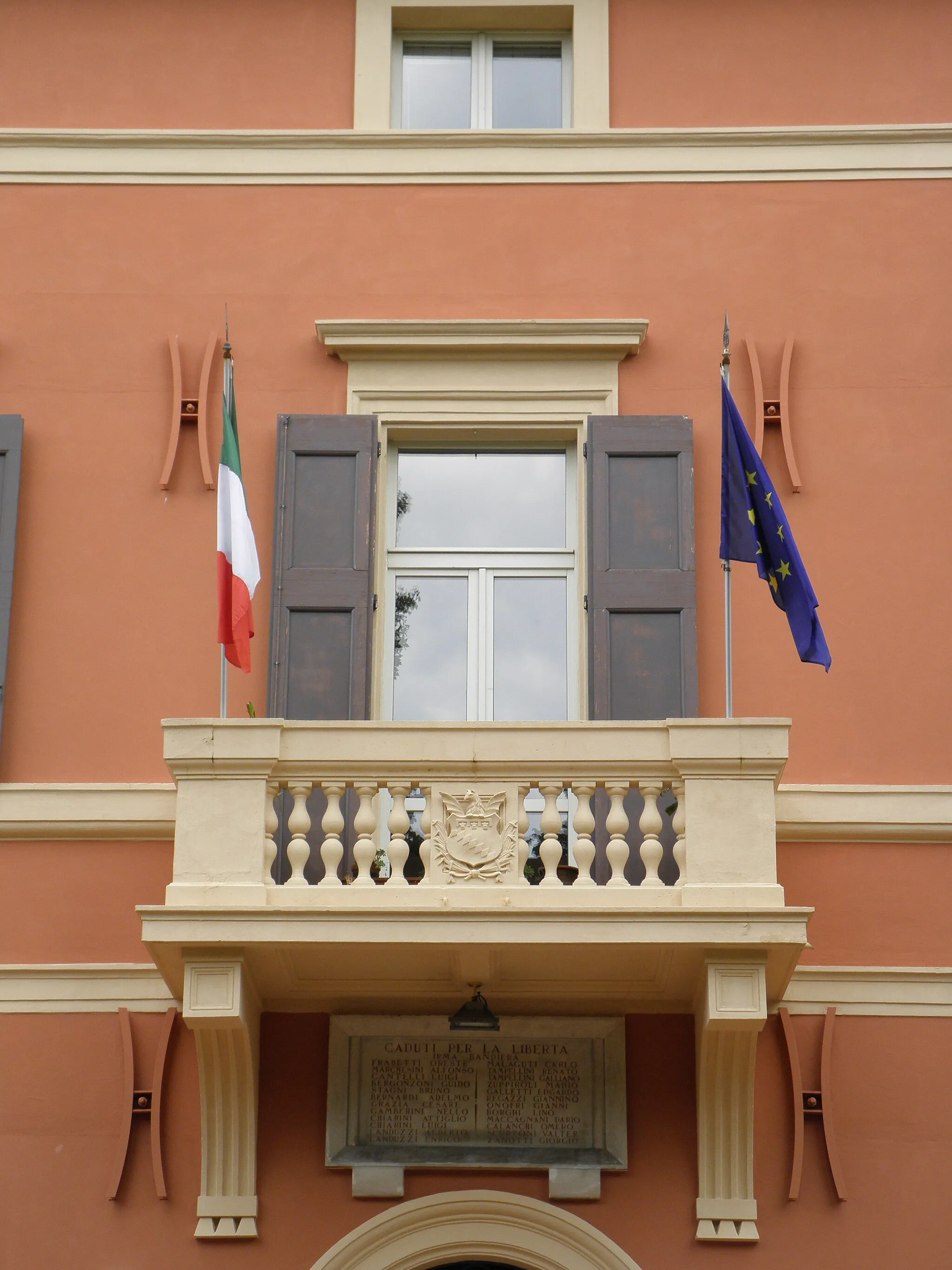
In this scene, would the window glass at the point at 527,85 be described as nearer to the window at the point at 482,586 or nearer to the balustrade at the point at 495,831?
the window at the point at 482,586

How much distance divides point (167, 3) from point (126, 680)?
408 cm

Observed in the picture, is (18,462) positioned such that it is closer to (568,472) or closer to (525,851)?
(568,472)

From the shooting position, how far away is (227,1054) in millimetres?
8664

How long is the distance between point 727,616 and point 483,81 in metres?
3.90

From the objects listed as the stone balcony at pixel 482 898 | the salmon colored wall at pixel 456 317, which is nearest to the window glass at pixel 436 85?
the salmon colored wall at pixel 456 317

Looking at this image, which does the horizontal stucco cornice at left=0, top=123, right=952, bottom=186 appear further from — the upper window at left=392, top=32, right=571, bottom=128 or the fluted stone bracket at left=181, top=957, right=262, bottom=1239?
the fluted stone bracket at left=181, top=957, right=262, bottom=1239

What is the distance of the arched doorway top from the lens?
8.66m

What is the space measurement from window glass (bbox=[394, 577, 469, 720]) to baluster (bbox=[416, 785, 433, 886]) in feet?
4.38

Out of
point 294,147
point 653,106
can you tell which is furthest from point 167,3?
point 653,106

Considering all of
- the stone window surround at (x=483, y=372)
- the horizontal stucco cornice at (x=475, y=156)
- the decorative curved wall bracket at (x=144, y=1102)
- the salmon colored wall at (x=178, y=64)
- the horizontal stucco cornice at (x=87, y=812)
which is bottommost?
the decorative curved wall bracket at (x=144, y=1102)

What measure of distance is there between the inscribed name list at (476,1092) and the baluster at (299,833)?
1.07m

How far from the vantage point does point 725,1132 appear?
28.6 feet

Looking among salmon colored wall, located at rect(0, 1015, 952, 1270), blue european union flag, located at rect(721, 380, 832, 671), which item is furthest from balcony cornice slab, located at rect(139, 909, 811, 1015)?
blue european union flag, located at rect(721, 380, 832, 671)

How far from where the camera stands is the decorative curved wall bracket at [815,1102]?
8.73m
